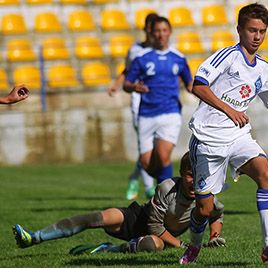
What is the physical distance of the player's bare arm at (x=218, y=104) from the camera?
649 centimetres

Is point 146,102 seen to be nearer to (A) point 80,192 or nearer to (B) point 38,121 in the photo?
(A) point 80,192

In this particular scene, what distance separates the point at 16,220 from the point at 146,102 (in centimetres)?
241

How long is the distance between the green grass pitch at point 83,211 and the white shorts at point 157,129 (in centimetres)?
85

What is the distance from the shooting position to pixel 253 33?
680 cm

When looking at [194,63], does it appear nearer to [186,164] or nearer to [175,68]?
[175,68]

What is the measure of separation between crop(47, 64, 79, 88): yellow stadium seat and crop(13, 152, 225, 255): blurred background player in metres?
11.0

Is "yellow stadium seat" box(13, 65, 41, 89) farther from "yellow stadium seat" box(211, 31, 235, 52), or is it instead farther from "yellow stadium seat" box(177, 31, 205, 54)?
"yellow stadium seat" box(211, 31, 235, 52)

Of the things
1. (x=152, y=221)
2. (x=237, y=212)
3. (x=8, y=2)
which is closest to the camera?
(x=152, y=221)

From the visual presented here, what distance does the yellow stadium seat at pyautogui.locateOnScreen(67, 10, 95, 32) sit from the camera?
20.8 m

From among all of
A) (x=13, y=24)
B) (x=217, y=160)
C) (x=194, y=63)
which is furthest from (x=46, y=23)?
(x=217, y=160)

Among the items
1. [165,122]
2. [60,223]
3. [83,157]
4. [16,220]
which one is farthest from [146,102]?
[83,157]

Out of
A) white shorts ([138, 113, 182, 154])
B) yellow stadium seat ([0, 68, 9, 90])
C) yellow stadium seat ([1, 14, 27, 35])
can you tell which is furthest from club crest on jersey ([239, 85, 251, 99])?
yellow stadium seat ([1, 14, 27, 35])

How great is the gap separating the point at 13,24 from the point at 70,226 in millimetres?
13270

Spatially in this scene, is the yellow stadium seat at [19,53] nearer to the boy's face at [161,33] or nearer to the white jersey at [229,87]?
the boy's face at [161,33]
